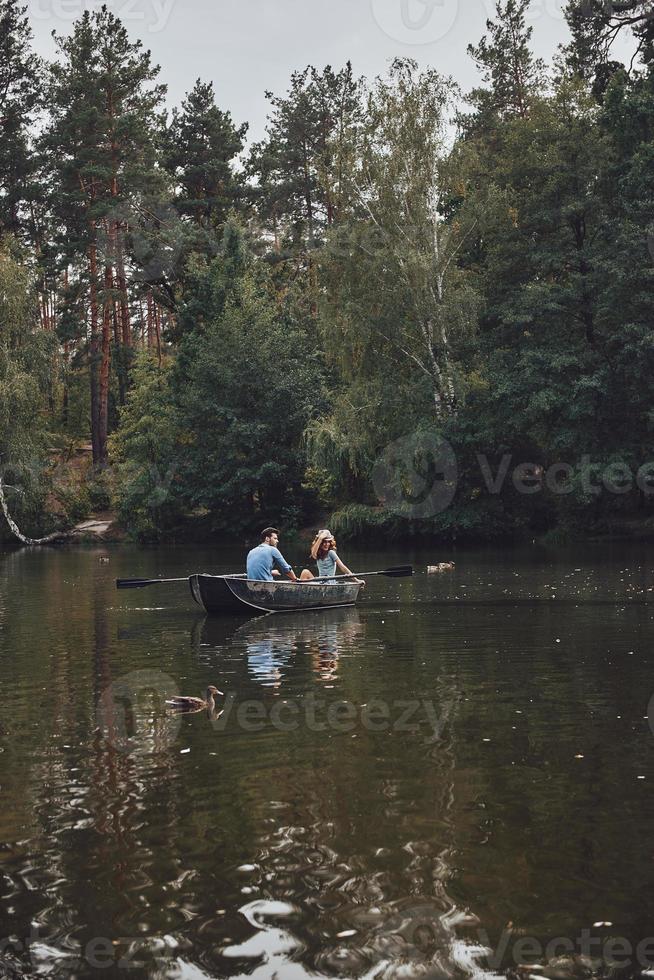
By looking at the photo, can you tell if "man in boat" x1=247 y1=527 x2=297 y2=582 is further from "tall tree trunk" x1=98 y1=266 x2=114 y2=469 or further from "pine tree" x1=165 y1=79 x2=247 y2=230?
"pine tree" x1=165 y1=79 x2=247 y2=230

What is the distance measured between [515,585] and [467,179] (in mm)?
21915

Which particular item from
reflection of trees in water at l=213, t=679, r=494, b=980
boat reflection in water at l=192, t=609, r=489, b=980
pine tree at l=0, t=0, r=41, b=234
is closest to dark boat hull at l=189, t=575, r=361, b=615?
boat reflection in water at l=192, t=609, r=489, b=980

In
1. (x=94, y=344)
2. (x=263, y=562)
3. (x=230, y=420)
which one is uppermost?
(x=94, y=344)

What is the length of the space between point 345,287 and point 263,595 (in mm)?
21604

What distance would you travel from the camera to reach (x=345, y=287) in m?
39.4

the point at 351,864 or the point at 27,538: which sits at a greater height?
the point at 27,538

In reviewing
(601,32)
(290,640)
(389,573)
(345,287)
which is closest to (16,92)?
(345,287)

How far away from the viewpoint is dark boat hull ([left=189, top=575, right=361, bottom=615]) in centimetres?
1964

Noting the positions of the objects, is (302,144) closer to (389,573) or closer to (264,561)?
(389,573)

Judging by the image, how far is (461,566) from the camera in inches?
1210

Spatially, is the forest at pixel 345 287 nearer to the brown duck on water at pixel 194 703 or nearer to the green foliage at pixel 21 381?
the green foliage at pixel 21 381

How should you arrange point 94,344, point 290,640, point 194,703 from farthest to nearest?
point 94,344 < point 290,640 < point 194,703

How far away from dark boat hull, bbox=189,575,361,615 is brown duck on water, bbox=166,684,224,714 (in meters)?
8.12

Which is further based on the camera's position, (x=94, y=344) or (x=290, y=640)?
(x=94, y=344)
